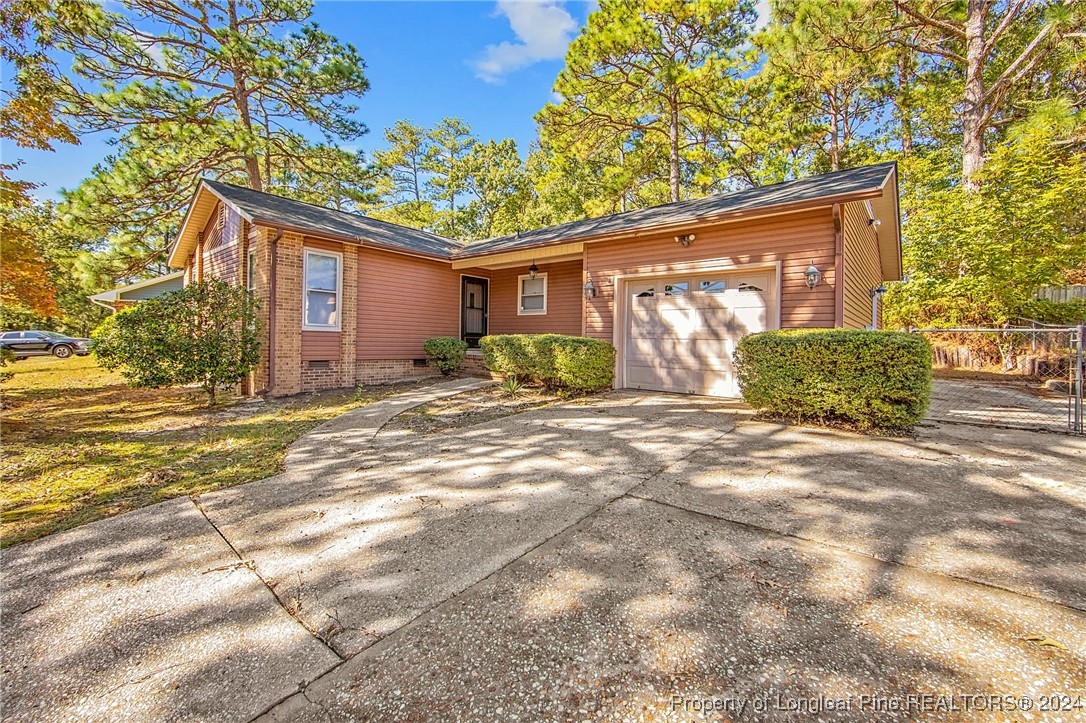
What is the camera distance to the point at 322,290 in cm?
918

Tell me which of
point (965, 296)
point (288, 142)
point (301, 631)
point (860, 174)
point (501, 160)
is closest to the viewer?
point (301, 631)

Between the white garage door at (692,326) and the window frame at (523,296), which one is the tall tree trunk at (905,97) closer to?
the white garage door at (692,326)

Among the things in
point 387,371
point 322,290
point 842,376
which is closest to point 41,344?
point 322,290

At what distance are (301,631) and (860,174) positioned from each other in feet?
30.9

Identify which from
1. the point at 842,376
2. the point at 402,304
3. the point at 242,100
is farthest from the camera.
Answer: the point at 242,100

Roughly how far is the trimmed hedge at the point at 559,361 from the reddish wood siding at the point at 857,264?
157 inches

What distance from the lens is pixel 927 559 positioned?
238 cm

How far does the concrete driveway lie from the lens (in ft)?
5.08

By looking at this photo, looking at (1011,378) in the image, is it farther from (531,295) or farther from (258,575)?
(258,575)

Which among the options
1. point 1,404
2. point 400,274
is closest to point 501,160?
point 400,274

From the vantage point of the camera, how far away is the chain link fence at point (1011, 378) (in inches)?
224

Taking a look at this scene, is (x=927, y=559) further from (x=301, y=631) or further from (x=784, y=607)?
(x=301, y=631)

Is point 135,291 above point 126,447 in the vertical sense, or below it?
above

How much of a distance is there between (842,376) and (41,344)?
31615 mm
